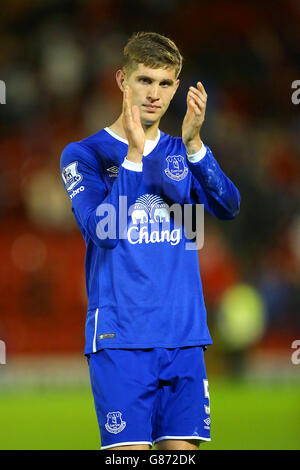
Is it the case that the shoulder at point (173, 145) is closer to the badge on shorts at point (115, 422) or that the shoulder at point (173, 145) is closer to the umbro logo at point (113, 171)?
the umbro logo at point (113, 171)

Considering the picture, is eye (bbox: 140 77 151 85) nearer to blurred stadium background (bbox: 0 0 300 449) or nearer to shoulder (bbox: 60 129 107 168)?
shoulder (bbox: 60 129 107 168)

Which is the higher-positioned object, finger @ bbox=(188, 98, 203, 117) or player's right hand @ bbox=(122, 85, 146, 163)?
finger @ bbox=(188, 98, 203, 117)

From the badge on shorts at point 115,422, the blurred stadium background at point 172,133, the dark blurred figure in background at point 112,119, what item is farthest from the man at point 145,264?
the dark blurred figure in background at point 112,119

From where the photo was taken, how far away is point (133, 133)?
3.26 metres

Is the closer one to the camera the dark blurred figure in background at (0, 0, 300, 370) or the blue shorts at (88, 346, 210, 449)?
the blue shorts at (88, 346, 210, 449)

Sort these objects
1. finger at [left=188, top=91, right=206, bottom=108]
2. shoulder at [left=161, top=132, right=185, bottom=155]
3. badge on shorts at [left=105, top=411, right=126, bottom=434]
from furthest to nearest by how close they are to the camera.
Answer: shoulder at [left=161, top=132, right=185, bottom=155] < finger at [left=188, top=91, right=206, bottom=108] < badge on shorts at [left=105, top=411, right=126, bottom=434]

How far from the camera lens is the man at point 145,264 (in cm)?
327

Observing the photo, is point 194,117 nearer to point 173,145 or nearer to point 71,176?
point 173,145

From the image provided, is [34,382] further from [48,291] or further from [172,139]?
→ [172,139]

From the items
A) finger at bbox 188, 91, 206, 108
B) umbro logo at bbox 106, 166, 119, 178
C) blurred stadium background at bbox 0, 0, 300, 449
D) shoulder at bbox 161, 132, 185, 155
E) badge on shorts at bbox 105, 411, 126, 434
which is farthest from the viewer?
blurred stadium background at bbox 0, 0, 300, 449

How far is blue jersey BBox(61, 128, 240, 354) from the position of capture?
10.8 ft

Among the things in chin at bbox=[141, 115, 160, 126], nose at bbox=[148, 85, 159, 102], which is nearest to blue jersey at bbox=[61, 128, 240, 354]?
chin at bbox=[141, 115, 160, 126]

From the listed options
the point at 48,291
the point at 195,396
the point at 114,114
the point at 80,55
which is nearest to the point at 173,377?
the point at 195,396

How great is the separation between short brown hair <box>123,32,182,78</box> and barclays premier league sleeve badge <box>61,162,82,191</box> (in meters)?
0.47
